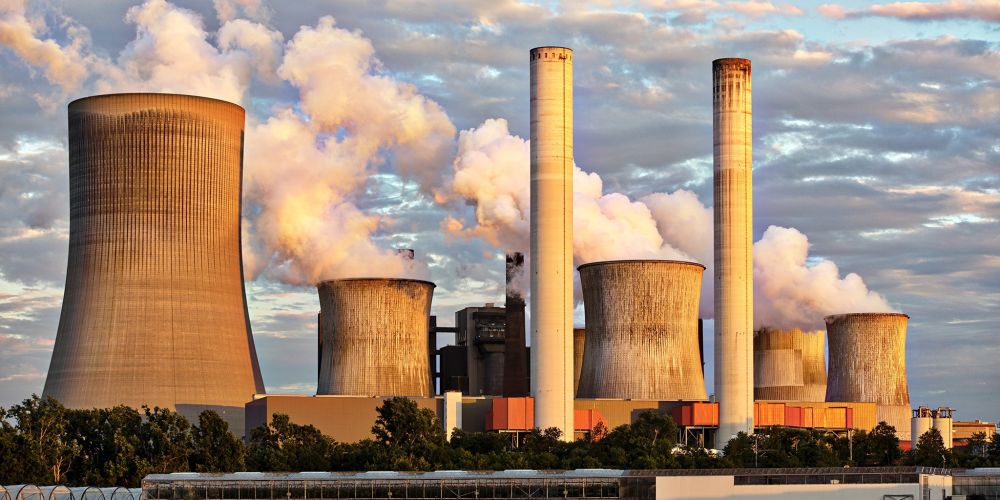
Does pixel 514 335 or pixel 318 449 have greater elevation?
pixel 514 335

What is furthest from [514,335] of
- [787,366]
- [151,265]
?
[151,265]

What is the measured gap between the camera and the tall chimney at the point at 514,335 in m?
85.2

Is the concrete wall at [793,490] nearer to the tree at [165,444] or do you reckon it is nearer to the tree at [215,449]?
the tree at [215,449]

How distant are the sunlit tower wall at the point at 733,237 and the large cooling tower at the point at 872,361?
14969 mm

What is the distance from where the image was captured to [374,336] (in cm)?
7556

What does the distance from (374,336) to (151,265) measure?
1144 cm

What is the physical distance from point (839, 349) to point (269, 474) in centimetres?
4814

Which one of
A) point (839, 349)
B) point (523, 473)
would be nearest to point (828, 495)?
point (523, 473)

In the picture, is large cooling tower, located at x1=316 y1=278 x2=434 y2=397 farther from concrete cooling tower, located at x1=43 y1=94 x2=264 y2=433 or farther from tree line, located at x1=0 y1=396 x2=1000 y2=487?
concrete cooling tower, located at x1=43 y1=94 x2=264 y2=433

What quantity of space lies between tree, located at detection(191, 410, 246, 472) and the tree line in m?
0.04

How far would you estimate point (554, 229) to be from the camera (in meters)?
71.1

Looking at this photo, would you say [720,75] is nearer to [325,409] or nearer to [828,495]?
[325,409]

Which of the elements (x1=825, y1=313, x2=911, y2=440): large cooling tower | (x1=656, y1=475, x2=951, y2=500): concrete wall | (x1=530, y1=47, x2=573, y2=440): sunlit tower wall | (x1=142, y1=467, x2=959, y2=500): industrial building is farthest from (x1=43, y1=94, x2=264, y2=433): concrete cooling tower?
(x1=825, y1=313, x2=911, y2=440): large cooling tower

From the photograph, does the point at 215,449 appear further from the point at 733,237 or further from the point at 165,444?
the point at 733,237
